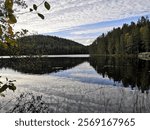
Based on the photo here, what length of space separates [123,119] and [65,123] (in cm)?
111

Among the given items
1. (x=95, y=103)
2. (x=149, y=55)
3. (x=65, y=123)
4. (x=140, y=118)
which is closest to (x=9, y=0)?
(x=65, y=123)

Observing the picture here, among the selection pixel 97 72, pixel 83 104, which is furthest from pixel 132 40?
pixel 83 104

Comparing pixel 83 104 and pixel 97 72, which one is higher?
pixel 97 72

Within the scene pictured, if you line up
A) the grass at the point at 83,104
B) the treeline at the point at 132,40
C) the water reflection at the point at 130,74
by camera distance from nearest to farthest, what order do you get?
the grass at the point at 83,104
the water reflection at the point at 130,74
the treeline at the point at 132,40

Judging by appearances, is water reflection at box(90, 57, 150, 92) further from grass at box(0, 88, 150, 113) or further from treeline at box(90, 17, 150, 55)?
treeline at box(90, 17, 150, 55)

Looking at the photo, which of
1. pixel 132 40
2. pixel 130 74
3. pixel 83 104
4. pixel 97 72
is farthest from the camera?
pixel 132 40

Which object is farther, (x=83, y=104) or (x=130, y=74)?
(x=130, y=74)

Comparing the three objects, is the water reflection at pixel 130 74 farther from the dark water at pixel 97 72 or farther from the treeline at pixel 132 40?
the treeline at pixel 132 40

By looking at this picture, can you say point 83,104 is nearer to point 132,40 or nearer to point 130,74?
point 130,74

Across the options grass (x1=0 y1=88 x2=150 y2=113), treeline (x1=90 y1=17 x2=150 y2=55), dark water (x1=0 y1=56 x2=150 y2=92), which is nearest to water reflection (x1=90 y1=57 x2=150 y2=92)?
dark water (x1=0 y1=56 x2=150 y2=92)

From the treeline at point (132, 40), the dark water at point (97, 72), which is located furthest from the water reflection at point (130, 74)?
the treeline at point (132, 40)

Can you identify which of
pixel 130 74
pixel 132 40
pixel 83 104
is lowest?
pixel 83 104

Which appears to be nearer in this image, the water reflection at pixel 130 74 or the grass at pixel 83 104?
the grass at pixel 83 104

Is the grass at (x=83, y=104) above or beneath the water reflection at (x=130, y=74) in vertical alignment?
beneath
